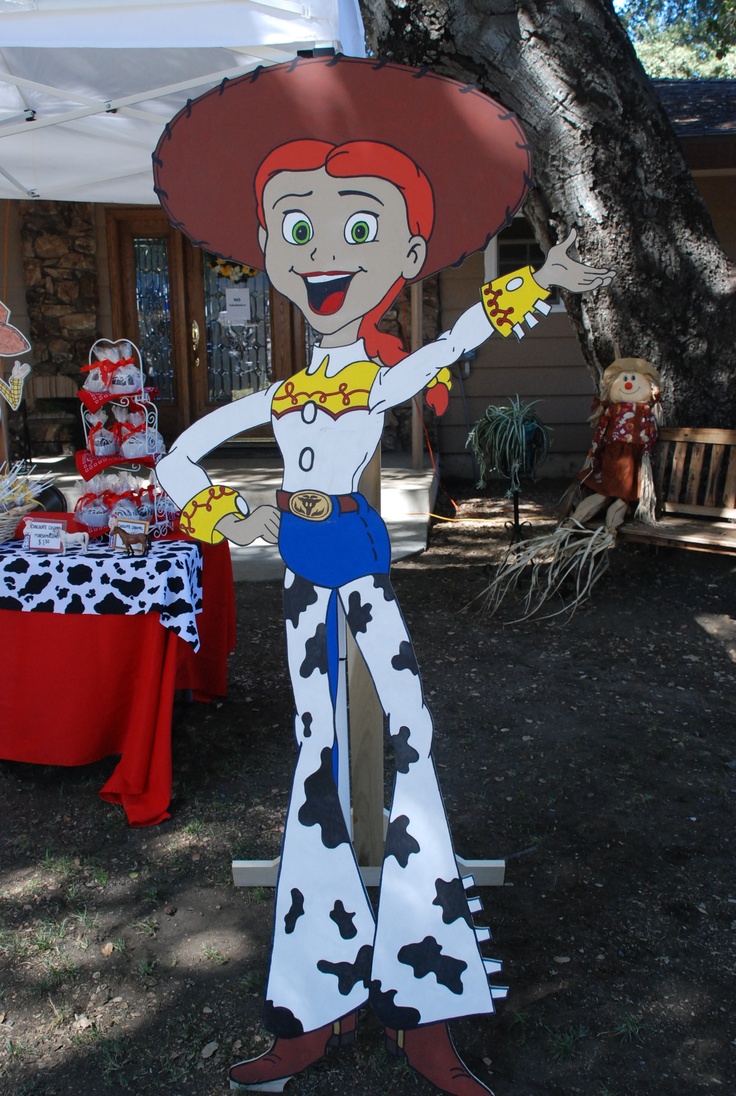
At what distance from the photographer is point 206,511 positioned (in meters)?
2.08

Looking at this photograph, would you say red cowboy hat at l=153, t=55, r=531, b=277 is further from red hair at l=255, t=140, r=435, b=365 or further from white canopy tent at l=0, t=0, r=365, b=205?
white canopy tent at l=0, t=0, r=365, b=205

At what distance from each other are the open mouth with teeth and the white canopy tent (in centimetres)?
108

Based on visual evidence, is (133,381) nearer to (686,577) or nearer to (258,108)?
(258,108)

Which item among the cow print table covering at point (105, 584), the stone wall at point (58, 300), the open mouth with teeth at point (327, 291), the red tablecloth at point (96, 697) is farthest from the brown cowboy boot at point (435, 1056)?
the stone wall at point (58, 300)

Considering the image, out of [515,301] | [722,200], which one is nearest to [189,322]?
[722,200]

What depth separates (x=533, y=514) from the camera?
23.4ft

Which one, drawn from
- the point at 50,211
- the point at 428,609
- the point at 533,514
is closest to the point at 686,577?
the point at 428,609

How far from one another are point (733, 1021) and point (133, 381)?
2.63 meters

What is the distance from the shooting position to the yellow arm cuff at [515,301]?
1.87 meters

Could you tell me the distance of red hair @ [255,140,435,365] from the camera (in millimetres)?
1886

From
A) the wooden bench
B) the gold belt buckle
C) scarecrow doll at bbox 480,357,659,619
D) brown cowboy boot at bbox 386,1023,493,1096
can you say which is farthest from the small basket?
the wooden bench

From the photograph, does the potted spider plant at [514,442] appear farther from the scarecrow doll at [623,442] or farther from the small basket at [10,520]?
the small basket at [10,520]

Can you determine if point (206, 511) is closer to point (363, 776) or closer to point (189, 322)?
point (363, 776)

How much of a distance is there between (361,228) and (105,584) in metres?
1.56
